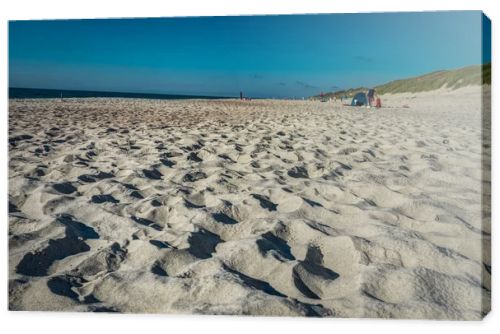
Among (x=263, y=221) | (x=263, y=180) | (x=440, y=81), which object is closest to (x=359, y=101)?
(x=440, y=81)

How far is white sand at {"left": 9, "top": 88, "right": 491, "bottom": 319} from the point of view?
78.1 inches

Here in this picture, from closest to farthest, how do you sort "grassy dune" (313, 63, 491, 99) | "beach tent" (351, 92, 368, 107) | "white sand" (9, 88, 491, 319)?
"white sand" (9, 88, 491, 319)
"grassy dune" (313, 63, 491, 99)
"beach tent" (351, 92, 368, 107)

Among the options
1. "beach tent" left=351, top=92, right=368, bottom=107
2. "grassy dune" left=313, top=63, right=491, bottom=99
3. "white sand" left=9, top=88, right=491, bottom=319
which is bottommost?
"white sand" left=9, top=88, right=491, bottom=319

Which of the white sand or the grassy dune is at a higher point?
the grassy dune

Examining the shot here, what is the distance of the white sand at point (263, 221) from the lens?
1984 mm

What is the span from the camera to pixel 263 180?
9.70 ft

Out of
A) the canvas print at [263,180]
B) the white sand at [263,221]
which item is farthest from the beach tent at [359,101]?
the white sand at [263,221]

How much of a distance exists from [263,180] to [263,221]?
0.59 metres

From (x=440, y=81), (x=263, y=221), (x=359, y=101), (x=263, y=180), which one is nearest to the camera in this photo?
(x=263, y=221)

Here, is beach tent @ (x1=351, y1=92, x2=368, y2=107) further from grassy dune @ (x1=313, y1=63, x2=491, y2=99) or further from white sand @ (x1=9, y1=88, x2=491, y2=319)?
grassy dune @ (x1=313, y1=63, x2=491, y2=99)

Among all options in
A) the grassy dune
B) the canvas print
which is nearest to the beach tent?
the canvas print

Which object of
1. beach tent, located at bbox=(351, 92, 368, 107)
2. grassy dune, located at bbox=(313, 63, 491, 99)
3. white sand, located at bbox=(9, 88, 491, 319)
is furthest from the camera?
beach tent, located at bbox=(351, 92, 368, 107)

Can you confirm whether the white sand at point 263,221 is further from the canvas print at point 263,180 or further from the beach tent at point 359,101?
the beach tent at point 359,101

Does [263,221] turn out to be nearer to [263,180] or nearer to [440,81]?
[263,180]
